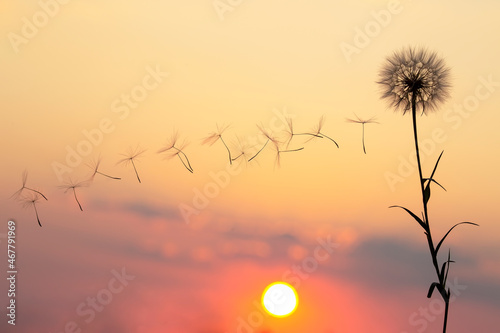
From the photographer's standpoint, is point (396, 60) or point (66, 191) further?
point (396, 60)

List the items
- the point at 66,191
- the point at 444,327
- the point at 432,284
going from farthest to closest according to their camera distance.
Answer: the point at 66,191, the point at 432,284, the point at 444,327

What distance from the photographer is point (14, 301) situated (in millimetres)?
8594

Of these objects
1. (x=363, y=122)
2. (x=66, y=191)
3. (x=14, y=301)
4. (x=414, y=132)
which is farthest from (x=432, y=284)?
(x=14, y=301)

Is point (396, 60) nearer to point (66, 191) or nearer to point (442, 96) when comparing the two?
point (442, 96)

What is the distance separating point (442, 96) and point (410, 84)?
460 millimetres

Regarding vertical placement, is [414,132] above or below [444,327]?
above

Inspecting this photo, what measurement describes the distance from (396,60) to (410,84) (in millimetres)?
400

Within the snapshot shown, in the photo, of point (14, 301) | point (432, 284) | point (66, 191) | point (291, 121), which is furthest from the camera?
point (14, 301)

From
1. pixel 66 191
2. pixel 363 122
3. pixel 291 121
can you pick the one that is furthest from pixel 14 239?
pixel 363 122

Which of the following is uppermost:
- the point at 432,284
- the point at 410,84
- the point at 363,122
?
the point at 410,84

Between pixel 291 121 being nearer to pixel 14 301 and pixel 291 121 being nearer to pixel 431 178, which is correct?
pixel 431 178

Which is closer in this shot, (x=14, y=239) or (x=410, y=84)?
(x=410, y=84)

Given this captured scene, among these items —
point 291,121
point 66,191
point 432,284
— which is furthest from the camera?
point 66,191

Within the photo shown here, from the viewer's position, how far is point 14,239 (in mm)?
8836
